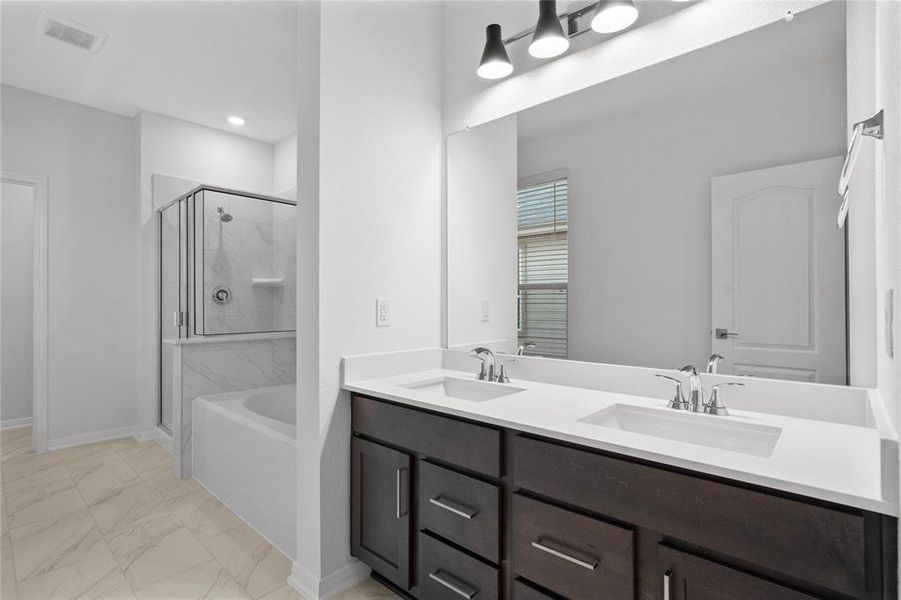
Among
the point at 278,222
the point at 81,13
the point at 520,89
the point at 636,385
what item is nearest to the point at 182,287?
the point at 278,222

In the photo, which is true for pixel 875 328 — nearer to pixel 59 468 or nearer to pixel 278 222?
pixel 278 222

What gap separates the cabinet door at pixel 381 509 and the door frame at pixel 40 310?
3003mm

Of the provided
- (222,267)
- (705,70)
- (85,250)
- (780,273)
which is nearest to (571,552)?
(780,273)

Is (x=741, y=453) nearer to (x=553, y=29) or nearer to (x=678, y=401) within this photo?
(x=678, y=401)

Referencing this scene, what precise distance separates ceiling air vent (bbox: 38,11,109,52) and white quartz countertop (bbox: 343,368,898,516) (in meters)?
2.72

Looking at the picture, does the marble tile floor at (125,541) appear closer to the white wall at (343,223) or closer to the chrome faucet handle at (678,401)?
the white wall at (343,223)

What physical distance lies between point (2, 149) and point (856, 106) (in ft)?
15.2

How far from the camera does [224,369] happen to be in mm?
3275

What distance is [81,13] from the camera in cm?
250

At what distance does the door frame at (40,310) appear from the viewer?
11.1ft

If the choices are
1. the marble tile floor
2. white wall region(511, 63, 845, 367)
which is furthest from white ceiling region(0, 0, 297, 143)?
the marble tile floor

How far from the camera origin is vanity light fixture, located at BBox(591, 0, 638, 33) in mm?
1480

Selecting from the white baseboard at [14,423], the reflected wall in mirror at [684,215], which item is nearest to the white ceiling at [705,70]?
the reflected wall in mirror at [684,215]

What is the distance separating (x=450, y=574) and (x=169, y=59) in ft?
10.8
